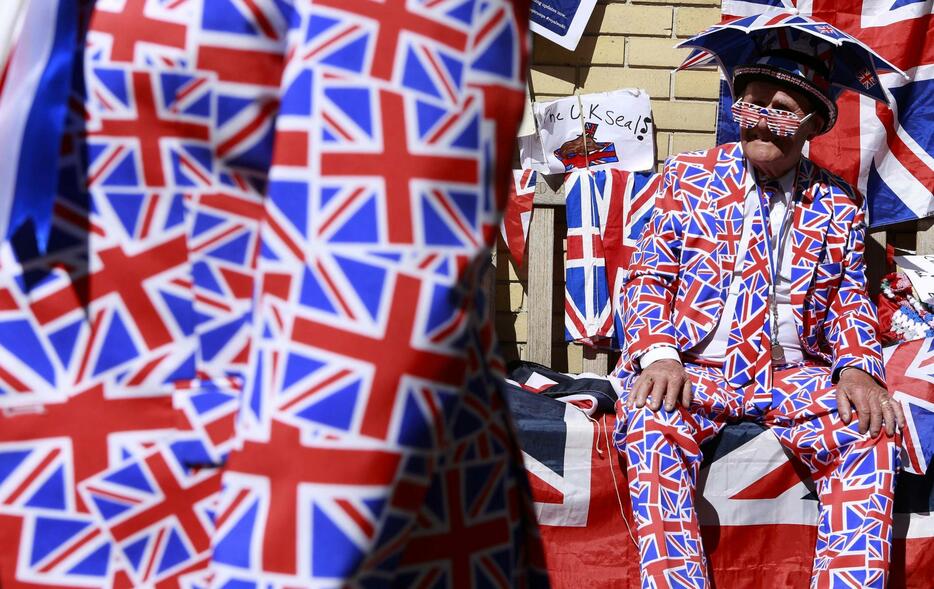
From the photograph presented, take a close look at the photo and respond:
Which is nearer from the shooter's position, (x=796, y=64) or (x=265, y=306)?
(x=265, y=306)

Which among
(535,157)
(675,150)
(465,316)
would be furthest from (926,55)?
(465,316)

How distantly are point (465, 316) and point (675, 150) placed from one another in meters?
3.31

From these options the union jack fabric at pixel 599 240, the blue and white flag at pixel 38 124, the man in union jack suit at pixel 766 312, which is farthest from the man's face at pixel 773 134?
the blue and white flag at pixel 38 124

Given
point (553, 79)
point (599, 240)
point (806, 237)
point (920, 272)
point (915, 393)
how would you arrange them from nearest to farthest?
point (915, 393) < point (806, 237) < point (920, 272) < point (599, 240) < point (553, 79)

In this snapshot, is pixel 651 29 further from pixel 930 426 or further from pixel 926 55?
pixel 930 426

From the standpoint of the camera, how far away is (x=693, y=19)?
371 centimetres

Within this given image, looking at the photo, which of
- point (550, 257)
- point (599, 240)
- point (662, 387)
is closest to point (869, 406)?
point (662, 387)

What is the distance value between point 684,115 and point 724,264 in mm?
998

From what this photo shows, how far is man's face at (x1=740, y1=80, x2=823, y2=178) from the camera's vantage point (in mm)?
2979

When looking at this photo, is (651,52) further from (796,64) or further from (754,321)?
(754,321)

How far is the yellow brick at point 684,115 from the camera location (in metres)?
3.78

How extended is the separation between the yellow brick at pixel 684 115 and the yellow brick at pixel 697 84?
0.04 metres

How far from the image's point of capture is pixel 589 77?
12.2 feet

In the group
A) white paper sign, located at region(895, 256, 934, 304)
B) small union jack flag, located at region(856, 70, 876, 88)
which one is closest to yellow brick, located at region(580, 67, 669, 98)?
small union jack flag, located at region(856, 70, 876, 88)
